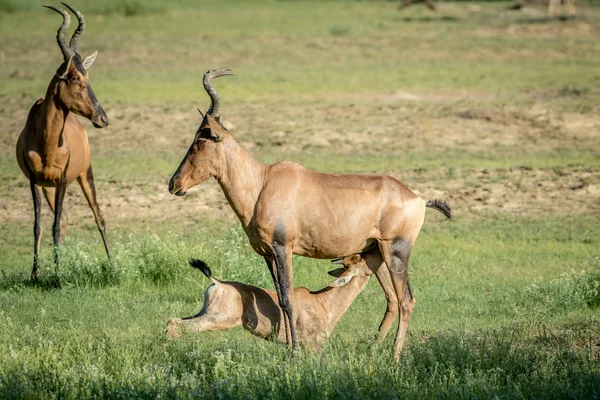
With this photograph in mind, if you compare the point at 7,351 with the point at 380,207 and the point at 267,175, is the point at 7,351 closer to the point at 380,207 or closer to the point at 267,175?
the point at 267,175

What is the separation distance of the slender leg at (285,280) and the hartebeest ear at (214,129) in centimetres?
110

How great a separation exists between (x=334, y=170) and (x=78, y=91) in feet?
21.2

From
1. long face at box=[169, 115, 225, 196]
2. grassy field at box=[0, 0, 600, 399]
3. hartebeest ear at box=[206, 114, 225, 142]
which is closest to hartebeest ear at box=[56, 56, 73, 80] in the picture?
grassy field at box=[0, 0, 600, 399]

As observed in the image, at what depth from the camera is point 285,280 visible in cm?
922

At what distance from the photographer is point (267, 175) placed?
9484mm

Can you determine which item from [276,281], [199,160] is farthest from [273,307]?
[199,160]

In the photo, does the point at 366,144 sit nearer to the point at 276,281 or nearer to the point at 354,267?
the point at 354,267

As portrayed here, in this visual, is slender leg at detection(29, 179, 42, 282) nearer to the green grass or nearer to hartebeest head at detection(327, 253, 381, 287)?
the green grass

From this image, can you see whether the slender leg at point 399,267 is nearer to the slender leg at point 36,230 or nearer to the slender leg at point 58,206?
the slender leg at point 36,230

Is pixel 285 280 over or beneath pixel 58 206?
over

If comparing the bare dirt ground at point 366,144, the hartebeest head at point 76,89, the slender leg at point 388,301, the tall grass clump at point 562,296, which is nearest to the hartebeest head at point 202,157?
the slender leg at point 388,301

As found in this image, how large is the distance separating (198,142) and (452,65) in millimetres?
20043

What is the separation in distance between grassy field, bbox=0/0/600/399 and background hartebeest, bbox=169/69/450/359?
0.78 m

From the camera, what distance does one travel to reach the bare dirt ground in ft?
52.9
